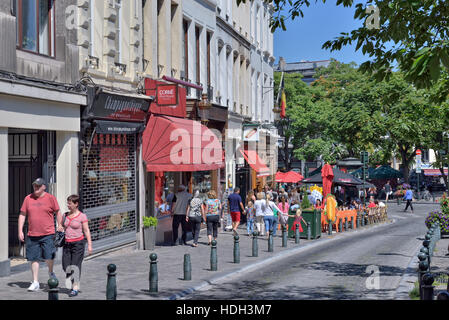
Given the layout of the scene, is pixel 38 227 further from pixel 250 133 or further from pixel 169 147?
pixel 250 133

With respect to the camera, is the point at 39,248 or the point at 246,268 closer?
the point at 39,248

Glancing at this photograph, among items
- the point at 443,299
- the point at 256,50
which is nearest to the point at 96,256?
the point at 443,299

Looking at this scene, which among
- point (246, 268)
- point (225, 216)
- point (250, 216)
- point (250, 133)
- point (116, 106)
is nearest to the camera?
point (246, 268)

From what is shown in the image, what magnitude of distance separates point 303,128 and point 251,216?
3399cm

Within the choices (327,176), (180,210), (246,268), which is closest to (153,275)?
(246,268)

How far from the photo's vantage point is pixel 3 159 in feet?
39.1

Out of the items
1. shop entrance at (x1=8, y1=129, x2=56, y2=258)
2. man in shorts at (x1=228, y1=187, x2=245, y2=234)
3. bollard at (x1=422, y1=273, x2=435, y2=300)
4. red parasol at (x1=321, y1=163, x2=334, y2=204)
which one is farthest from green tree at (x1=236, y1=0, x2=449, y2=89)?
red parasol at (x1=321, y1=163, x2=334, y2=204)

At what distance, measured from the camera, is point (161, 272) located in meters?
13.3

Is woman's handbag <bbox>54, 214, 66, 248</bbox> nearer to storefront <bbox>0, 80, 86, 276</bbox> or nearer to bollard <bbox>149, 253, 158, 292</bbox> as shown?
bollard <bbox>149, 253, 158, 292</bbox>

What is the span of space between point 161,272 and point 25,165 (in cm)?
406

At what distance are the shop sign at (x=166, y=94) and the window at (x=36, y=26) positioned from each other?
446 cm

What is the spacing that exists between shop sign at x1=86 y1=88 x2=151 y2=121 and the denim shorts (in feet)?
17.0

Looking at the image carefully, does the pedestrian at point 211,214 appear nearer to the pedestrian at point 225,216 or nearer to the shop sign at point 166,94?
the shop sign at point 166,94

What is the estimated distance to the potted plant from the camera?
17.4m
